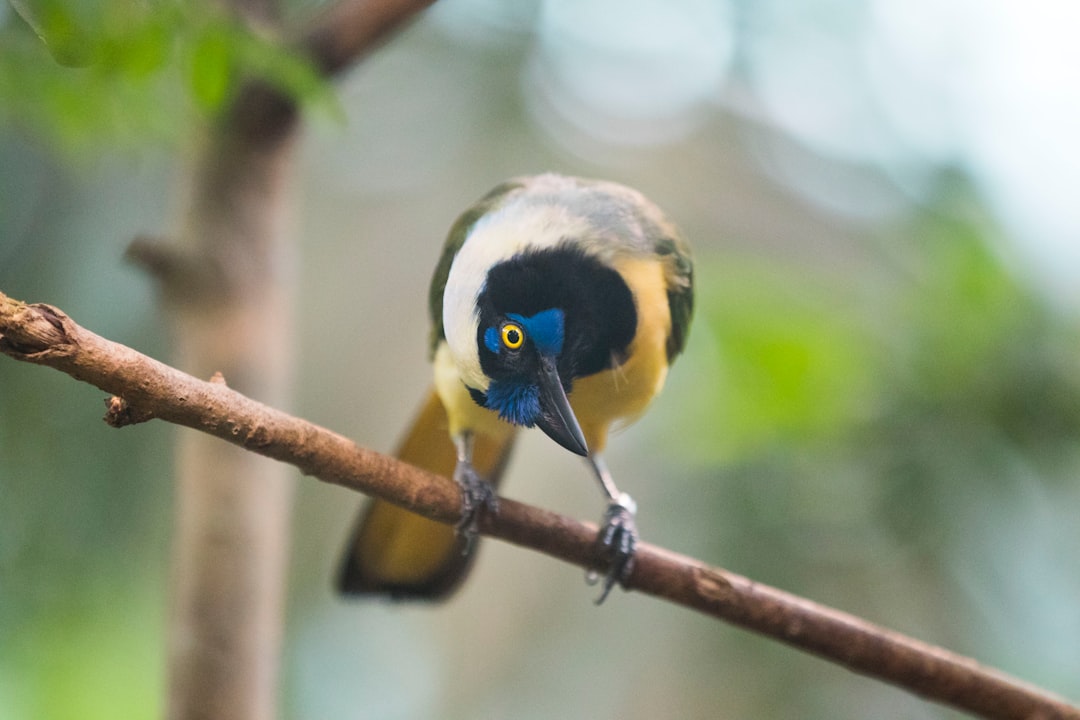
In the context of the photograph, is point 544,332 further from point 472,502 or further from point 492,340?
point 472,502

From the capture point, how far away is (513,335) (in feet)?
4.61

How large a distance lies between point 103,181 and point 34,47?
53 cm

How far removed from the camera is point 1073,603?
257cm

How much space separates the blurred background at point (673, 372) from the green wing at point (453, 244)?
30 cm

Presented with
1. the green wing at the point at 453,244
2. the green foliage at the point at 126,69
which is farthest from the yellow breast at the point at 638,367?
the green foliage at the point at 126,69

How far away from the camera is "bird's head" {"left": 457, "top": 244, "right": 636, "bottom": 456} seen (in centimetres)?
139

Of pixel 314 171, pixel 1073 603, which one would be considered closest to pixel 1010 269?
pixel 1073 603

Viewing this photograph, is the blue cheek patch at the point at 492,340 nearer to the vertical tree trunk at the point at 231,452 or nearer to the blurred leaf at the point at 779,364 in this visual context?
the vertical tree trunk at the point at 231,452

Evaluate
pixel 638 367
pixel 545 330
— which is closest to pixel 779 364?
pixel 638 367

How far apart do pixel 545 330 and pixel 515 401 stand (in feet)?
0.40

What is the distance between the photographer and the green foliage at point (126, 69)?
1405 mm

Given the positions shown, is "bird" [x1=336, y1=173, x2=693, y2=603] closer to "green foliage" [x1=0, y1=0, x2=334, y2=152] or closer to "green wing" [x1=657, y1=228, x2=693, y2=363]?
"green wing" [x1=657, y1=228, x2=693, y2=363]

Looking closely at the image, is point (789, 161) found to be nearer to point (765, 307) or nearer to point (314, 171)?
point (765, 307)

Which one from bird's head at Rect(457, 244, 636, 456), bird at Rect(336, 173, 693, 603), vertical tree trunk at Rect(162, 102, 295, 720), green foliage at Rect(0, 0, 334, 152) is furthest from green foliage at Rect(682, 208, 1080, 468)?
green foliage at Rect(0, 0, 334, 152)
